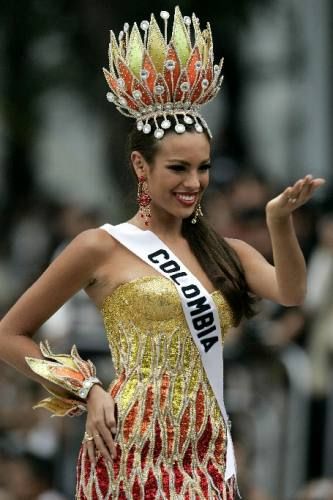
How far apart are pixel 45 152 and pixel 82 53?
4697mm

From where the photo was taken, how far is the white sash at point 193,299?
5.77 m

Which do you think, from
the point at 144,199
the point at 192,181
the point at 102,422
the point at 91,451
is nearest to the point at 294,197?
the point at 192,181

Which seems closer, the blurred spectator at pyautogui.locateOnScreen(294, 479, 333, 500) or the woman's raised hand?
the woman's raised hand

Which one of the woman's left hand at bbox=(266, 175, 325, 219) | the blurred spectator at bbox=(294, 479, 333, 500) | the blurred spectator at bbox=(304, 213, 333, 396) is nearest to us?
the woman's left hand at bbox=(266, 175, 325, 219)

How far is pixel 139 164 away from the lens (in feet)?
19.5

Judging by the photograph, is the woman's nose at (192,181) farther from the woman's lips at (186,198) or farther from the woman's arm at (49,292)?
the woman's arm at (49,292)

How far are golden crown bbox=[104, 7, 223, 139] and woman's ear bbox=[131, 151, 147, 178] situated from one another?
0.32 ft

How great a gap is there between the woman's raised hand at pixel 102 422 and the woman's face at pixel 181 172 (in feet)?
2.21

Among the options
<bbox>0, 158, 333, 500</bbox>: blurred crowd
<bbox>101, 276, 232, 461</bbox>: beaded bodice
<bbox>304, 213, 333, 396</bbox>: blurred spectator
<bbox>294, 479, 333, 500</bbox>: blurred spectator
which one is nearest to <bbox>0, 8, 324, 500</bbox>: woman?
<bbox>101, 276, 232, 461</bbox>: beaded bodice

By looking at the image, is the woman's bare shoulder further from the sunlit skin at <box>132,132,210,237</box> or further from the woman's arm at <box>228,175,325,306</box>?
the woman's arm at <box>228,175,325,306</box>

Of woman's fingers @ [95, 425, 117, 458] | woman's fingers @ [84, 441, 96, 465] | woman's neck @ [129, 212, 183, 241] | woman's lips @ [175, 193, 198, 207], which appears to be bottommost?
woman's fingers @ [84, 441, 96, 465]

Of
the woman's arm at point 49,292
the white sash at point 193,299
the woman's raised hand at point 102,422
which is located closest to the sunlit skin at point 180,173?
the white sash at point 193,299

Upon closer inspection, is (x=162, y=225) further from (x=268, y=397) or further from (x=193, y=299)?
(x=268, y=397)

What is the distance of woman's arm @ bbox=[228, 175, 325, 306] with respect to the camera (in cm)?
550
